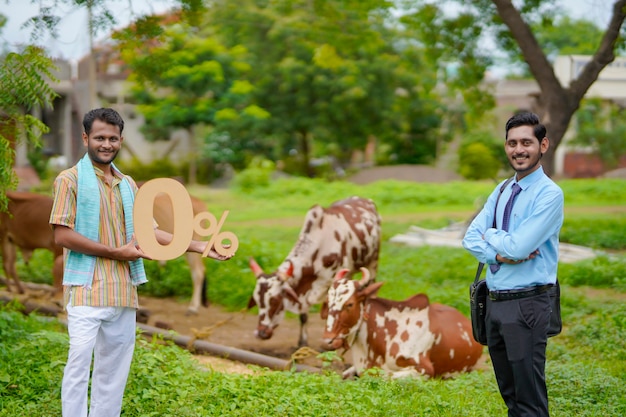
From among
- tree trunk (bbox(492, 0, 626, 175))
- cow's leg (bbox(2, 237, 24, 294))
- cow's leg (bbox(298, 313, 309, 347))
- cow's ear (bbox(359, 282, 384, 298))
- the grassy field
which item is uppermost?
tree trunk (bbox(492, 0, 626, 175))

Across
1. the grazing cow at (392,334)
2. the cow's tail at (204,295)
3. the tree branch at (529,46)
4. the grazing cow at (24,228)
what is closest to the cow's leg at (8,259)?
the grazing cow at (24,228)

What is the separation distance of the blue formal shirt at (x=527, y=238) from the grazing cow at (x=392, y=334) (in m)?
2.57

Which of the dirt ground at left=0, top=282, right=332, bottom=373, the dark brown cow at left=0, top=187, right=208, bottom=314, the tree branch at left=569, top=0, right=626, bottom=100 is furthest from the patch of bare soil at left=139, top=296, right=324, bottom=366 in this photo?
the tree branch at left=569, top=0, right=626, bottom=100

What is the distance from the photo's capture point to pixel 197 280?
37.9ft

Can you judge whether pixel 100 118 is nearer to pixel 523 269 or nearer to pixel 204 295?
pixel 523 269

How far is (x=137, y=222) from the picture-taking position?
502 cm

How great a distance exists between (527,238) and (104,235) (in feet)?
8.00

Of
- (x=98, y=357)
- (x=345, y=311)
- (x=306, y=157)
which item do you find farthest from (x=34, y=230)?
(x=306, y=157)

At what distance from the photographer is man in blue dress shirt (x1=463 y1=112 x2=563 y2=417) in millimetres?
4809

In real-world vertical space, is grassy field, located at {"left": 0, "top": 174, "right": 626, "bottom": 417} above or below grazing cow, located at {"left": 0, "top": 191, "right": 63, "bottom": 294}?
below

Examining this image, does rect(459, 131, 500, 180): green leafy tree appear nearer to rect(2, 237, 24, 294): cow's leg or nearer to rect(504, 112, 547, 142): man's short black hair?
rect(2, 237, 24, 294): cow's leg

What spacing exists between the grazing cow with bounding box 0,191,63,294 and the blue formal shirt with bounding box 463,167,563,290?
24.0ft

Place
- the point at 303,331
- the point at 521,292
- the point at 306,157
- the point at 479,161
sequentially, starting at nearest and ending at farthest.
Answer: the point at 521,292 < the point at 303,331 < the point at 479,161 < the point at 306,157

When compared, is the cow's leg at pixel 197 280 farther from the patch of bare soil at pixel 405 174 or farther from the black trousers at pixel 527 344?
the patch of bare soil at pixel 405 174
